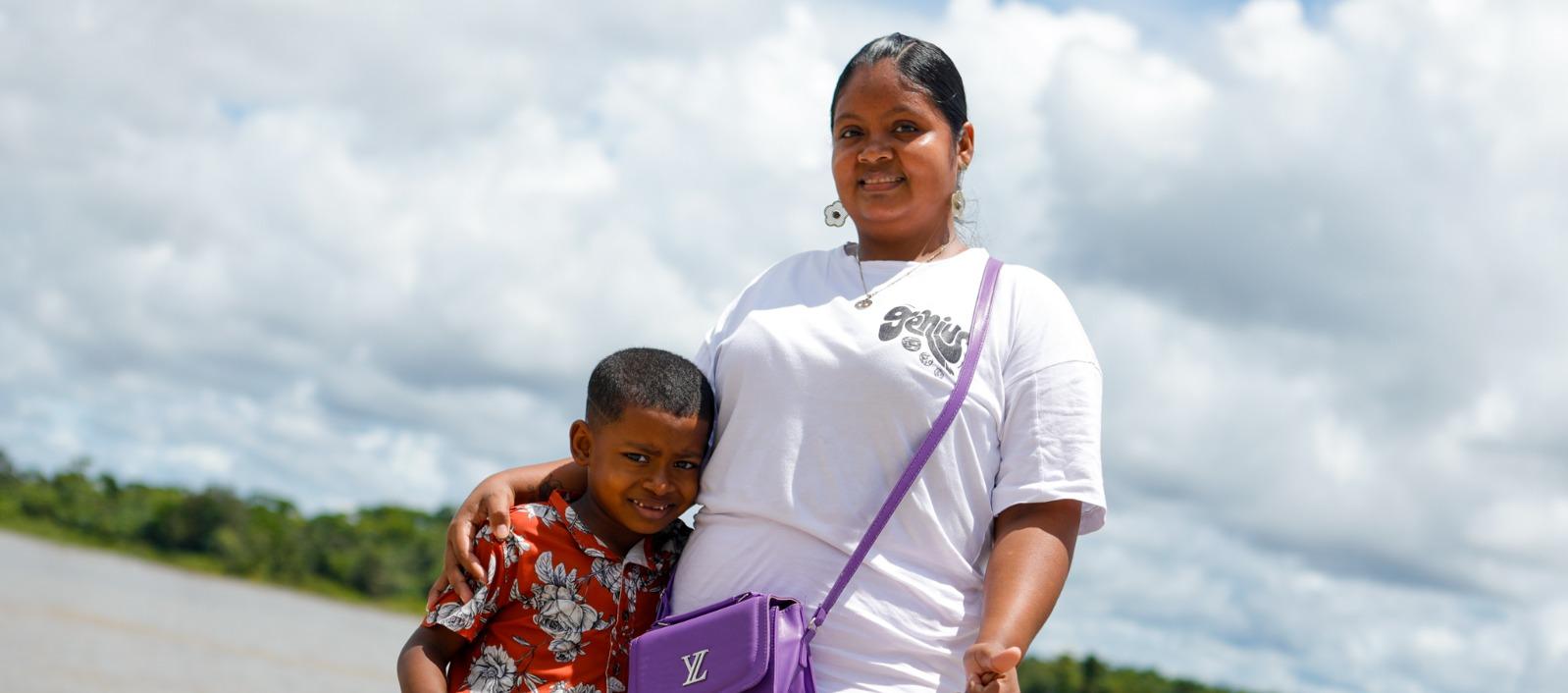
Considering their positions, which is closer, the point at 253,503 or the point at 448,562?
the point at 448,562

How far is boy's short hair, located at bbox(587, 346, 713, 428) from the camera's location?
10.2 ft

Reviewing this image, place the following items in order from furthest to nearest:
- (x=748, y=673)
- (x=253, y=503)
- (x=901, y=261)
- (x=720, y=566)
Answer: (x=253, y=503) → (x=901, y=261) → (x=720, y=566) → (x=748, y=673)

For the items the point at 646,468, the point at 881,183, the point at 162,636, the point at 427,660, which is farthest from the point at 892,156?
the point at 162,636

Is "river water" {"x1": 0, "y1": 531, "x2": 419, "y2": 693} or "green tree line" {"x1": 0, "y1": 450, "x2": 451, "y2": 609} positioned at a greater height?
"green tree line" {"x1": 0, "y1": 450, "x2": 451, "y2": 609}

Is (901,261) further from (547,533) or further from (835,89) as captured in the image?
(547,533)

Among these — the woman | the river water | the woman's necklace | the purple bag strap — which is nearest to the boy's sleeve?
the woman

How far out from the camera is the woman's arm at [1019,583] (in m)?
2.45

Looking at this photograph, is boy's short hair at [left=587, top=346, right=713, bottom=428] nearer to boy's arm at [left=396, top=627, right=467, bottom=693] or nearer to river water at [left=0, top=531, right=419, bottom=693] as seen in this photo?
boy's arm at [left=396, top=627, right=467, bottom=693]

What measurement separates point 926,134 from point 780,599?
3.44 feet

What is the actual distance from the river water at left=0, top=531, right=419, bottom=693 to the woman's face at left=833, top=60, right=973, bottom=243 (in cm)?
1321

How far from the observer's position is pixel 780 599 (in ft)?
8.81

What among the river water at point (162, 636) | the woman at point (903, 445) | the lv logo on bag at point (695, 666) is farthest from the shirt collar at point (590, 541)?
the river water at point (162, 636)

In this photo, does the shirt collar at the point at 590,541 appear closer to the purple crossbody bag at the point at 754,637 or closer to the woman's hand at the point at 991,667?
the purple crossbody bag at the point at 754,637

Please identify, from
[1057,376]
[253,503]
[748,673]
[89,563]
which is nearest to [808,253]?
Result: [1057,376]
